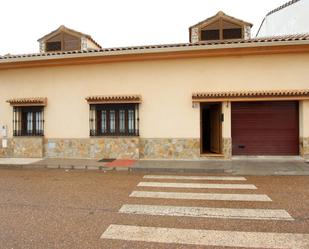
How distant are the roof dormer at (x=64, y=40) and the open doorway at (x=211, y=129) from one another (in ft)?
25.0

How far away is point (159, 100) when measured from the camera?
1125cm

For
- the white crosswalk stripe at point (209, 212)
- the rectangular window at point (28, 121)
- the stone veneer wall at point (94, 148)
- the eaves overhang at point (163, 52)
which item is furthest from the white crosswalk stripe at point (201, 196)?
the rectangular window at point (28, 121)

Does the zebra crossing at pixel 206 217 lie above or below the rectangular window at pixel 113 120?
below

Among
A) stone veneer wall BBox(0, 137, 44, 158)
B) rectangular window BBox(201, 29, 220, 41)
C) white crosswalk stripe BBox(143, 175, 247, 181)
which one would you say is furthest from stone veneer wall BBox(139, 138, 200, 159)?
rectangular window BBox(201, 29, 220, 41)

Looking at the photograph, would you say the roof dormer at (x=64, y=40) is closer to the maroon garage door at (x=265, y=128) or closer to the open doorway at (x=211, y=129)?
the open doorway at (x=211, y=129)

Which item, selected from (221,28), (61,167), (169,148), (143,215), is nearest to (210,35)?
(221,28)

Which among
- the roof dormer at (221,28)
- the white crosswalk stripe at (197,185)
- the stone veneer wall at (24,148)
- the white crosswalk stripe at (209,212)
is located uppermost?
the roof dormer at (221,28)

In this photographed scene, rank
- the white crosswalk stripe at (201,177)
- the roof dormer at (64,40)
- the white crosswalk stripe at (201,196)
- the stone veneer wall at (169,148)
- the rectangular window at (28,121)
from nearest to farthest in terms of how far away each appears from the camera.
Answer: the white crosswalk stripe at (201,196) < the white crosswalk stripe at (201,177) < the stone veneer wall at (169,148) < the rectangular window at (28,121) < the roof dormer at (64,40)

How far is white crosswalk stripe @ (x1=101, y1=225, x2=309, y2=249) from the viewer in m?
3.69

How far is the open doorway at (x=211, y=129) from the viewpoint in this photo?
11.4 m

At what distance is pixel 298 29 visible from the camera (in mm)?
16188

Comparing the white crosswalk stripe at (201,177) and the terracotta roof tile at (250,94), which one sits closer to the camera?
the white crosswalk stripe at (201,177)

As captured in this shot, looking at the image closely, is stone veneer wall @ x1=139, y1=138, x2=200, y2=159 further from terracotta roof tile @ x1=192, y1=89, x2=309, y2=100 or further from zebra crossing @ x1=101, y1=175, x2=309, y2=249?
zebra crossing @ x1=101, y1=175, x2=309, y2=249

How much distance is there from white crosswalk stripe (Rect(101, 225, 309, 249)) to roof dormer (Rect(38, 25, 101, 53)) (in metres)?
12.3
